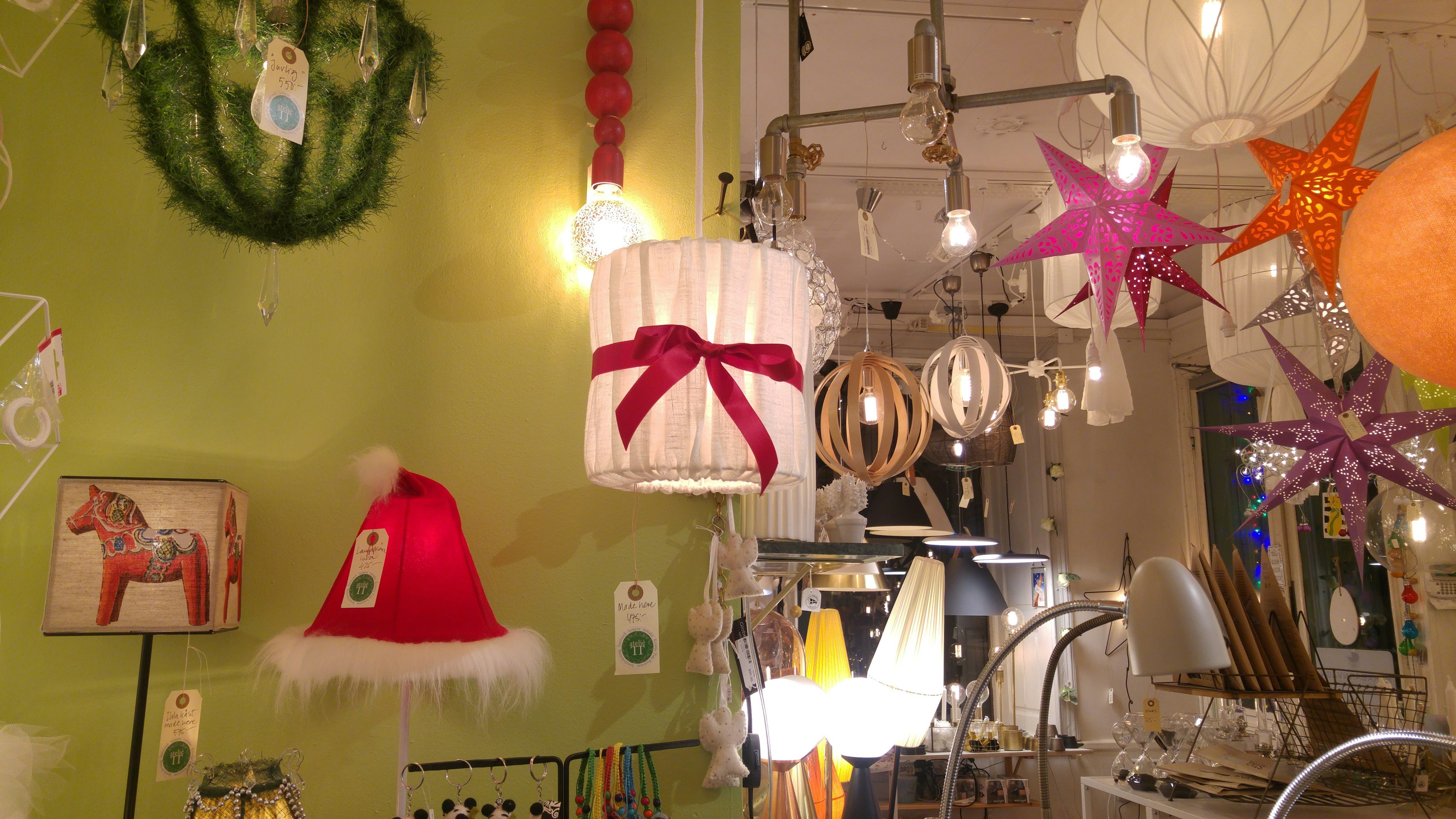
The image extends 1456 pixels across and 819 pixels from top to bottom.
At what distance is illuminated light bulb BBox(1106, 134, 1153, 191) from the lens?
4.40ft

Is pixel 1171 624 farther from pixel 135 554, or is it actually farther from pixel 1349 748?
pixel 135 554

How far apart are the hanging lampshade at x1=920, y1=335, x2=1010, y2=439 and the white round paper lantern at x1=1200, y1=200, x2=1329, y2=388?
72 cm

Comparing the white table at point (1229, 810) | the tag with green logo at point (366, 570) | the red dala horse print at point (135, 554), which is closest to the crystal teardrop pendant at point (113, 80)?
the red dala horse print at point (135, 554)

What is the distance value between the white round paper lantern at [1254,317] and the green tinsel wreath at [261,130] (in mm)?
2081

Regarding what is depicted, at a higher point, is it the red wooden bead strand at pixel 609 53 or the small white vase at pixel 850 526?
the red wooden bead strand at pixel 609 53

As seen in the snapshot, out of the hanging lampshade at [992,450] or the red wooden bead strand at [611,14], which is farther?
the hanging lampshade at [992,450]

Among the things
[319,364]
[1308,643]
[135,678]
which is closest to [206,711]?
[135,678]

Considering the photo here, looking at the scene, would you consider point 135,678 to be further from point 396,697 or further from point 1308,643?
point 1308,643

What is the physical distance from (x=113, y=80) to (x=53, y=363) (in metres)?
0.52

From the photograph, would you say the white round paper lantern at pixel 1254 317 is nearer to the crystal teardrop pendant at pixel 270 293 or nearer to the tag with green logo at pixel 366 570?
the tag with green logo at pixel 366 570

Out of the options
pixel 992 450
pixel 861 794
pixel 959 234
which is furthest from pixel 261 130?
pixel 992 450

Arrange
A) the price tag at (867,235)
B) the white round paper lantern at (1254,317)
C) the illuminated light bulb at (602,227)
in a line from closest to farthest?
the illuminated light bulb at (602,227), the white round paper lantern at (1254,317), the price tag at (867,235)

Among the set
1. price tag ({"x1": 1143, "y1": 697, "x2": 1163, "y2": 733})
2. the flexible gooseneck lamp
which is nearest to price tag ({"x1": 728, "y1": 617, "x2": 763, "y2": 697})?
the flexible gooseneck lamp

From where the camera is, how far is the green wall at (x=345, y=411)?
6.17 feet
